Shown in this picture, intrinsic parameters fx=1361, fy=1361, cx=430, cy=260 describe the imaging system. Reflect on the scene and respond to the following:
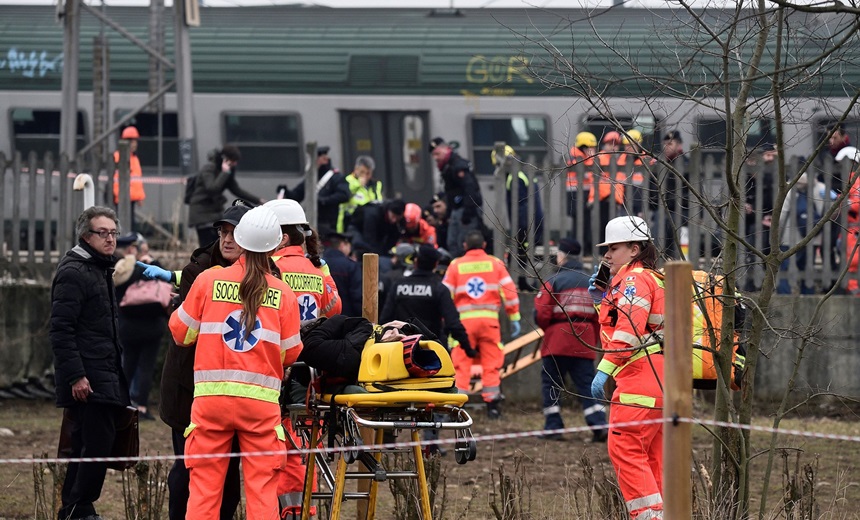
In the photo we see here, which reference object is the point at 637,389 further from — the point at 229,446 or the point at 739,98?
the point at 229,446

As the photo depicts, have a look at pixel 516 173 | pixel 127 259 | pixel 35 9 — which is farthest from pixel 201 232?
pixel 35 9

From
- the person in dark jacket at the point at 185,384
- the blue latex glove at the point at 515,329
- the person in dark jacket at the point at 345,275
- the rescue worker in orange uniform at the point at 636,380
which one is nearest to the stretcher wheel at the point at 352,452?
the person in dark jacket at the point at 185,384

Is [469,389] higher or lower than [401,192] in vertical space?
lower

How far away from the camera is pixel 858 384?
42.5 ft

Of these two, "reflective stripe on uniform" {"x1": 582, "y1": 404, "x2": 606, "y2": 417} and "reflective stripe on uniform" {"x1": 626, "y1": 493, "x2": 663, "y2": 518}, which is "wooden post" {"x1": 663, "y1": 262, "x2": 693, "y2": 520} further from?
"reflective stripe on uniform" {"x1": 582, "y1": 404, "x2": 606, "y2": 417}

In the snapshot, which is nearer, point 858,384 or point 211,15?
point 858,384

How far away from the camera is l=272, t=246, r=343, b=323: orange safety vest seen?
772 centimetres

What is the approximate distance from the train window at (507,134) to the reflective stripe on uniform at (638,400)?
41.4 feet

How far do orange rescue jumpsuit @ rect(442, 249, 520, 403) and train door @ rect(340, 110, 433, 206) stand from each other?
697 cm

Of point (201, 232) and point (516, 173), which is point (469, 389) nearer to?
point (516, 173)

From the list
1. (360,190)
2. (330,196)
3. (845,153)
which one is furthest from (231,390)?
(360,190)

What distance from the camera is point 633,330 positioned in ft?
21.6

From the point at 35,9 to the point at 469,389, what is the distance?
12.4m

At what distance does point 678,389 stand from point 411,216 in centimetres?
968
